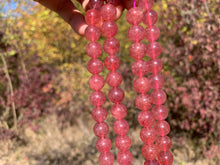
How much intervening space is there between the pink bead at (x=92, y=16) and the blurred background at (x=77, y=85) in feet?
3.47

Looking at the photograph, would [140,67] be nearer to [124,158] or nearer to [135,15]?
[135,15]

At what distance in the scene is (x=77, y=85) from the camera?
12.9ft

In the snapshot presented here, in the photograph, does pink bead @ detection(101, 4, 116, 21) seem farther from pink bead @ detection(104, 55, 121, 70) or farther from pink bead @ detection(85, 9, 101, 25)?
pink bead @ detection(104, 55, 121, 70)

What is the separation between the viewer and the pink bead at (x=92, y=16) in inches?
43.5

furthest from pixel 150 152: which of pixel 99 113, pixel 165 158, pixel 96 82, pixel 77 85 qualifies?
pixel 77 85

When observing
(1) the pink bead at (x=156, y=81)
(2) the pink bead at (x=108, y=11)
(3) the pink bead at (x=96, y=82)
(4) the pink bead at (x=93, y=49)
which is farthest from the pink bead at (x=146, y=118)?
(2) the pink bead at (x=108, y=11)

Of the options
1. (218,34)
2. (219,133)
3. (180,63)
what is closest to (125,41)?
(180,63)

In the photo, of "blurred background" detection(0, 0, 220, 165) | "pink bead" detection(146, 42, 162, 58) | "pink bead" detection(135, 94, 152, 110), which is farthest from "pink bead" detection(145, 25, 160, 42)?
"blurred background" detection(0, 0, 220, 165)

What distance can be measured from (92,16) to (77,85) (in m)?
2.88

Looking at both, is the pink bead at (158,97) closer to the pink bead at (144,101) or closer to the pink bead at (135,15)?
the pink bead at (144,101)

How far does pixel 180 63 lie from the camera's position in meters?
2.84

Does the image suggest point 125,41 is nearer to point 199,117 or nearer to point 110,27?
point 199,117

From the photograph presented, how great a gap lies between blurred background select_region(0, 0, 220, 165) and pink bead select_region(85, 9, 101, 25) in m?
1.06

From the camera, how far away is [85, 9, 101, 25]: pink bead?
111 cm
